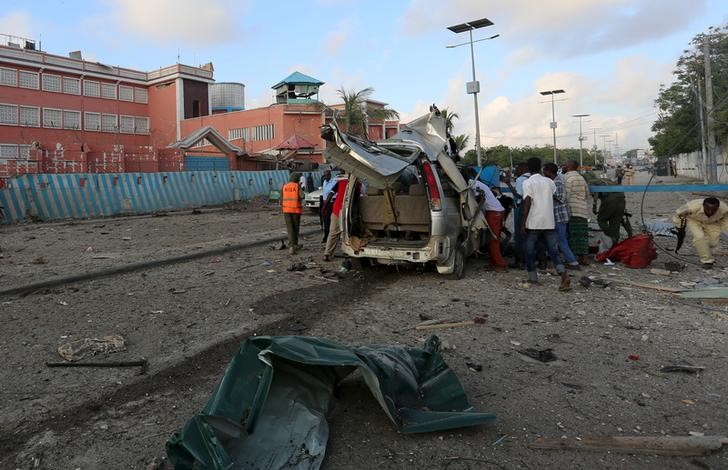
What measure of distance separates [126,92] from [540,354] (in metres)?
51.1

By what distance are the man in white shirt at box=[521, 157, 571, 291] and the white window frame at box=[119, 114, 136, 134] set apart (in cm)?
4742

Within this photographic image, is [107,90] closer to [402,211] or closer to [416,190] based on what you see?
[402,211]

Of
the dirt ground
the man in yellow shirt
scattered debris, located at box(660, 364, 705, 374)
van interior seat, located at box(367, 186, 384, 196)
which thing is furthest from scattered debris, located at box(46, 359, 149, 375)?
the man in yellow shirt

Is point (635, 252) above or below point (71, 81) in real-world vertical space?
below

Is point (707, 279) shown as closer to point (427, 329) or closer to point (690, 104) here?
point (427, 329)

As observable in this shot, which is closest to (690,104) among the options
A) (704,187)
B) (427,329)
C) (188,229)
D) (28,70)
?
(704,187)

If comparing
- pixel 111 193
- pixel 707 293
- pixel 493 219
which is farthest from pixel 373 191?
pixel 111 193

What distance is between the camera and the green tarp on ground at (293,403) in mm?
2537

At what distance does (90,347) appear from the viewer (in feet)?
14.8

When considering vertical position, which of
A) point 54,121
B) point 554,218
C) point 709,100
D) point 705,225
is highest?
point 54,121

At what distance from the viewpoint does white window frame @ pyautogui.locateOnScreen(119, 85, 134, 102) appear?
1854 inches

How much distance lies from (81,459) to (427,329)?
3195mm

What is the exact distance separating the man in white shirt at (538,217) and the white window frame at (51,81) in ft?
150

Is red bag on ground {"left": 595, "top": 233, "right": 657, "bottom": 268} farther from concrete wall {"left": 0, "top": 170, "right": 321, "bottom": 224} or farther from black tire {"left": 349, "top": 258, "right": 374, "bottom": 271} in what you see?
concrete wall {"left": 0, "top": 170, "right": 321, "bottom": 224}
